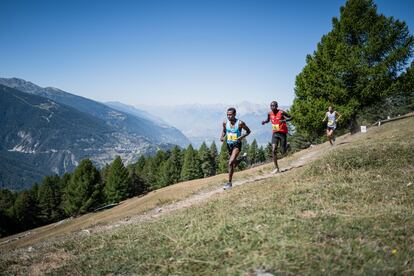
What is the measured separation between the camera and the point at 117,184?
206 ft

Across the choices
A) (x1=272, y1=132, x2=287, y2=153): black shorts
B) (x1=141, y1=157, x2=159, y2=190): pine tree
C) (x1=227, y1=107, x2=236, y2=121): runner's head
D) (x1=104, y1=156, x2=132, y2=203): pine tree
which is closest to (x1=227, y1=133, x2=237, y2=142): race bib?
(x1=227, y1=107, x2=236, y2=121): runner's head

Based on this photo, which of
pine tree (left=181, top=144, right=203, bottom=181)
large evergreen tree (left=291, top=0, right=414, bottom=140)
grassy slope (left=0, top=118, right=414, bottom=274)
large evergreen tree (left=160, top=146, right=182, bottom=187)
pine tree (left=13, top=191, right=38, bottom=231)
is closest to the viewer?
grassy slope (left=0, top=118, right=414, bottom=274)

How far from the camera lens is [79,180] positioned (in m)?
57.1

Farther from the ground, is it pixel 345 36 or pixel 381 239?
pixel 345 36

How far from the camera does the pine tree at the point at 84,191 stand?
56094 millimetres

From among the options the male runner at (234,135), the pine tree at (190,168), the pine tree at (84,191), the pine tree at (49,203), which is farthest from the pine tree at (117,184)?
the male runner at (234,135)

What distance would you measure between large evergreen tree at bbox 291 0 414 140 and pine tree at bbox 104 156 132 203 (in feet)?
157

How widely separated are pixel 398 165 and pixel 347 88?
19.9 meters

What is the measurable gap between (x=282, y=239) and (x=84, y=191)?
59199 millimetres

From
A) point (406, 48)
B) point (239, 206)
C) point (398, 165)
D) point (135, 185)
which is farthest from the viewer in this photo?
point (135, 185)

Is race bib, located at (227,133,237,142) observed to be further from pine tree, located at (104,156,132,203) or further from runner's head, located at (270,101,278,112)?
pine tree, located at (104,156,132,203)

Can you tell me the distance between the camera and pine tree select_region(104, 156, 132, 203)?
62.2m

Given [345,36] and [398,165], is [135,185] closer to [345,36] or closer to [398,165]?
[345,36]

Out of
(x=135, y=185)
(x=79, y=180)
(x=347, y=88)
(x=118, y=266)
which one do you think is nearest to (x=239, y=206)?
(x=118, y=266)
